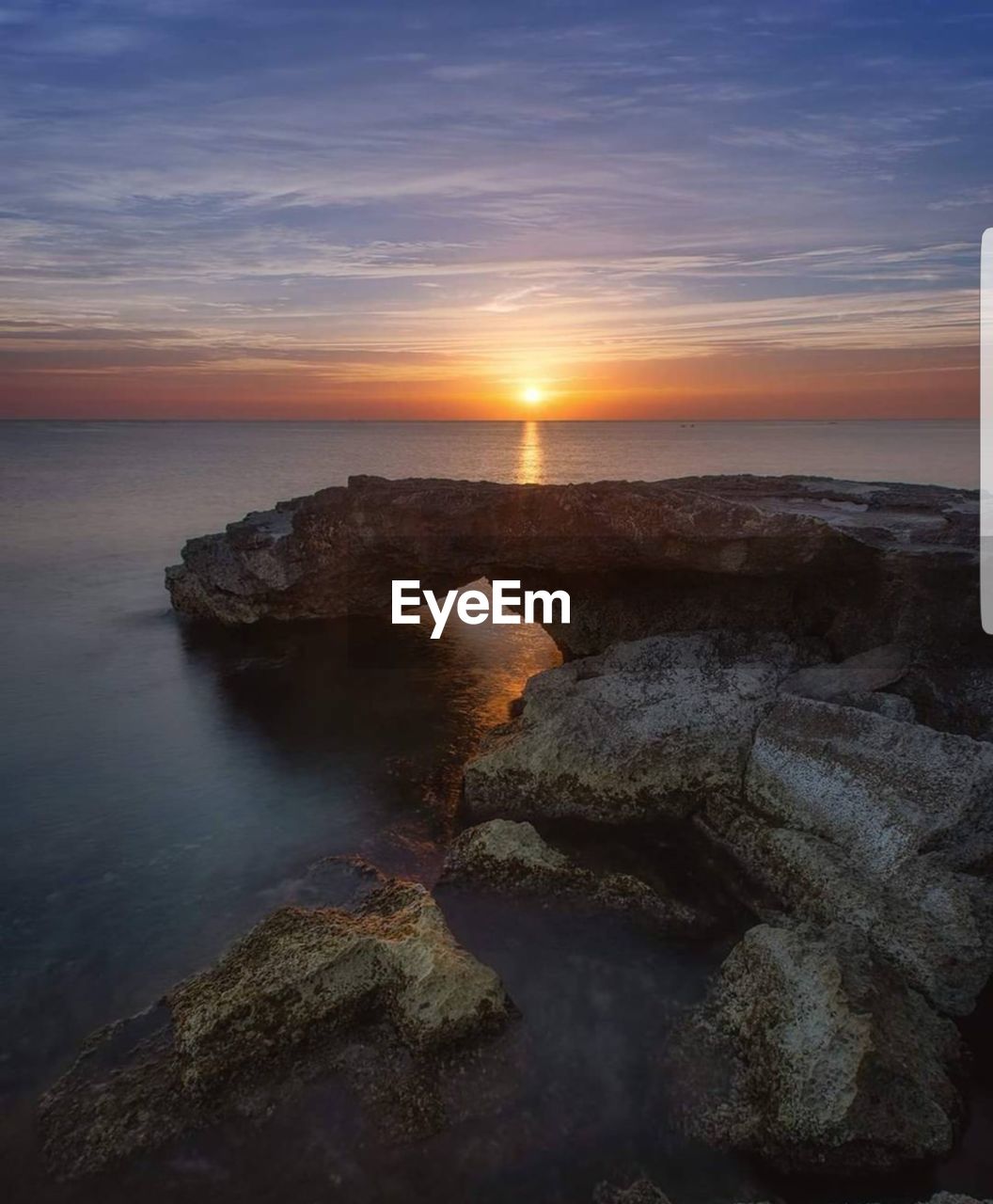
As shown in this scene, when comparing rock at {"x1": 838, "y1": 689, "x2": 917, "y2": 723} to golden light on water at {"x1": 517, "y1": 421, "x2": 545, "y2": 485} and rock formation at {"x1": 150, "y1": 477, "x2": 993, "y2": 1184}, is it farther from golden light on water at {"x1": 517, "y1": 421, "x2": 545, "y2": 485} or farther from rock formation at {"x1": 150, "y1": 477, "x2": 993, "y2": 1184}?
golden light on water at {"x1": 517, "y1": 421, "x2": 545, "y2": 485}

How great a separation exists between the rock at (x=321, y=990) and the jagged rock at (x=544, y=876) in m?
1.96

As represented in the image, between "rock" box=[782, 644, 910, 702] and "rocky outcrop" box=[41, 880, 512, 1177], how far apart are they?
720 centimetres

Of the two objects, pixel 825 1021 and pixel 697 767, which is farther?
pixel 697 767

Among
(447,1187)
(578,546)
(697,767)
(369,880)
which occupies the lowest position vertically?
(447,1187)

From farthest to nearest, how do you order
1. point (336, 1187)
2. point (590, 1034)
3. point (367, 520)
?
point (367, 520), point (590, 1034), point (336, 1187)

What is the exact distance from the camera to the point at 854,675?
13977 mm

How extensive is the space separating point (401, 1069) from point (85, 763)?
32.0ft

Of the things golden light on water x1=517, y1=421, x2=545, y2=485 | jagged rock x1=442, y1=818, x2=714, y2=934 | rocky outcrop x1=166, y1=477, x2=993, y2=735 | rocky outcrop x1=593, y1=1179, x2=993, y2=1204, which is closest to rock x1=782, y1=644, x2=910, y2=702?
rocky outcrop x1=166, y1=477, x2=993, y2=735

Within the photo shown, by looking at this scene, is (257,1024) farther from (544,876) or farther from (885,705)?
(885,705)

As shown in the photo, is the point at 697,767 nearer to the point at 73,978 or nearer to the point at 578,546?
the point at 578,546

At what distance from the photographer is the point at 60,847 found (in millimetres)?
12641

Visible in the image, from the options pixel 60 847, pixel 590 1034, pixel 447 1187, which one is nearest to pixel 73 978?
pixel 60 847

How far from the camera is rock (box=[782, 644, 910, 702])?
1359 centimetres

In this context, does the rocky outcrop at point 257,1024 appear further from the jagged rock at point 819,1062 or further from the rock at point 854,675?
the rock at point 854,675
